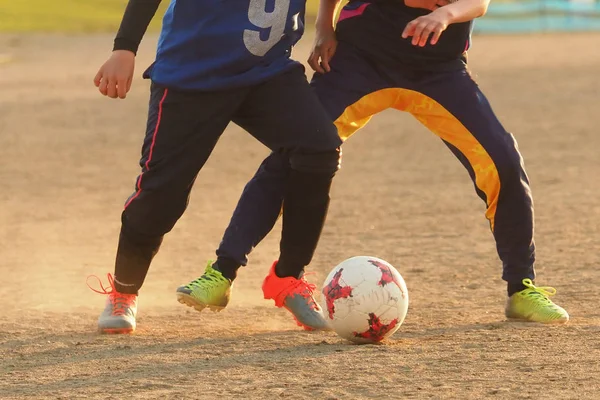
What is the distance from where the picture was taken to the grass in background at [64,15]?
33.1 meters

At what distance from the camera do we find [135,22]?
4.79m

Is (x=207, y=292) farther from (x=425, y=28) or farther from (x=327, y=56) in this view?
(x=425, y=28)

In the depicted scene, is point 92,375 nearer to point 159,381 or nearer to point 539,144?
point 159,381


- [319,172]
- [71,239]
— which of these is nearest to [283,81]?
[319,172]

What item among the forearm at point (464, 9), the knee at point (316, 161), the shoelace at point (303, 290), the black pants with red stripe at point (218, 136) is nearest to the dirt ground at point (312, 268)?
the shoelace at point (303, 290)

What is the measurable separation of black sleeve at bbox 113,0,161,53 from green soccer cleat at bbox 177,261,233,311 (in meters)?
0.98

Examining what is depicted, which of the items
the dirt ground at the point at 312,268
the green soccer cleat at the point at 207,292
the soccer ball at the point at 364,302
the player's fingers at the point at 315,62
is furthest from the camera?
the player's fingers at the point at 315,62

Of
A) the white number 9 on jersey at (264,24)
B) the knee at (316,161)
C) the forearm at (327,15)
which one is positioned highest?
the forearm at (327,15)

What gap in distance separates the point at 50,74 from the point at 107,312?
619 inches

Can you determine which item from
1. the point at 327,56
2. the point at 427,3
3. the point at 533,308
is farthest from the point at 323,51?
the point at 533,308

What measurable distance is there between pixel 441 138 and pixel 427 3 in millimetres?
564

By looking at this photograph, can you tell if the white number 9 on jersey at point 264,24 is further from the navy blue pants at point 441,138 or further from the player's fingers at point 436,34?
the player's fingers at point 436,34

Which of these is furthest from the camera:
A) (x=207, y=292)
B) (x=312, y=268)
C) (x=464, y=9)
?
(x=312, y=268)

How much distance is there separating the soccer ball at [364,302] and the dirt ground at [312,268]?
0.28ft
